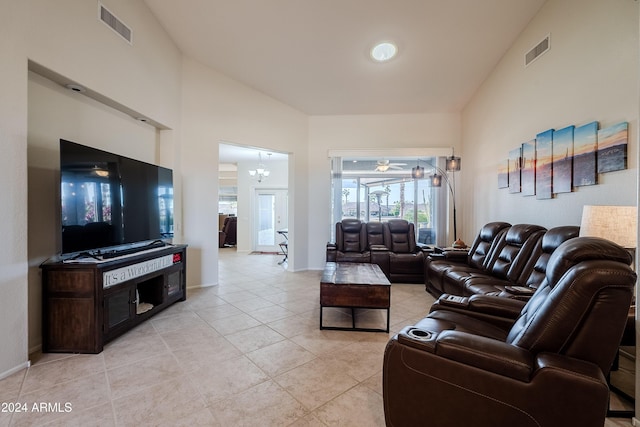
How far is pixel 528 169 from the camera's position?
344 cm

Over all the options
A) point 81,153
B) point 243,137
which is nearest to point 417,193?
point 243,137

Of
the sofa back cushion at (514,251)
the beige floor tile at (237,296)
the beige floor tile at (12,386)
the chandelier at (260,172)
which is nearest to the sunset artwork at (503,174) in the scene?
the sofa back cushion at (514,251)

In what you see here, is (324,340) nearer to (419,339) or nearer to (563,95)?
(419,339)

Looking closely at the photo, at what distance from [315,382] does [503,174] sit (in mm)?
3915

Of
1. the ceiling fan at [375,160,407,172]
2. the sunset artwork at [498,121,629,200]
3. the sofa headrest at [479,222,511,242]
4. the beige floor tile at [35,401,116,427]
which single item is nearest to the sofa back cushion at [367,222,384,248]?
the ceiling fan at [375,160,407,172]

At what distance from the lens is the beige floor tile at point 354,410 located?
1.61m

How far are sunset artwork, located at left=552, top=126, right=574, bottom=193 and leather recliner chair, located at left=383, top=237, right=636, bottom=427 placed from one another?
189cm

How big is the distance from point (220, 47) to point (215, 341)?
3872 mm

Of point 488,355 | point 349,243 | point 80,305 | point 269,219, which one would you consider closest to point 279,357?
point 488,355

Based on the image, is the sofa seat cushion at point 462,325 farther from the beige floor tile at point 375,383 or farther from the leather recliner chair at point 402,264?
the leather recliner chair at point 402,264

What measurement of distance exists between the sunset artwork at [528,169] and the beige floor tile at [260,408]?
11.7ft

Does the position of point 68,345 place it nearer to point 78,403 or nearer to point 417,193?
point 78,403

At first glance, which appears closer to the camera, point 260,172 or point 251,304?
point 251,304

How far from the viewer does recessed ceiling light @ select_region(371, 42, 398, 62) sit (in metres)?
3.81
